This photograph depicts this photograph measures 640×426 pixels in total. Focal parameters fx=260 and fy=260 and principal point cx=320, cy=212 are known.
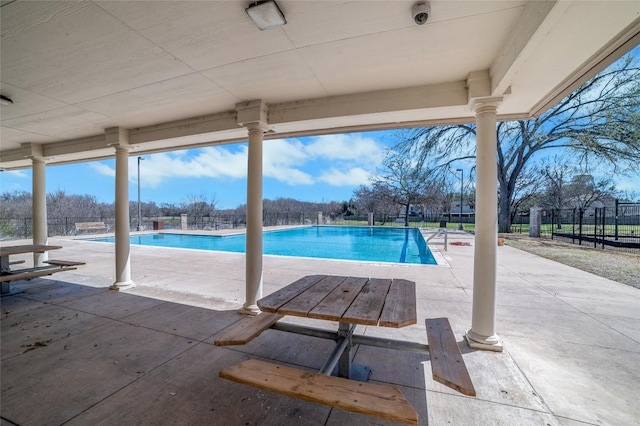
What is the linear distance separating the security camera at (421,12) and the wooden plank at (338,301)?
2.07 metres

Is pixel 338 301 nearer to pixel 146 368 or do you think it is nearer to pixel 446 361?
pixel 446 361

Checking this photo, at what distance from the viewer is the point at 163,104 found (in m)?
3.46

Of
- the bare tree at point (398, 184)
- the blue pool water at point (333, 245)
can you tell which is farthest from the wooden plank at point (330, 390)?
the bare tree at point (398, 184)

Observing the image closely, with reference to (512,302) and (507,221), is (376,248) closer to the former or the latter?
(512,302)

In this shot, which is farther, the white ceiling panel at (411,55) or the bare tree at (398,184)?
the bare tree at (398,184)

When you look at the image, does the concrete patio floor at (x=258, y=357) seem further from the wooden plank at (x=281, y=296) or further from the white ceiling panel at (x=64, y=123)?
the white ceiling panel at (x=64, y=123)

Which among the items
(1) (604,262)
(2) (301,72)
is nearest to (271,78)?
(2) (301,72)

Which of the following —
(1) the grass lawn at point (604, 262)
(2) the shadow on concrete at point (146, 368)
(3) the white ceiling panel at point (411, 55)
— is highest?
(3) the white ceiling panel at point (411, 55)

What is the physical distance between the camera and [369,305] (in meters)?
1.95

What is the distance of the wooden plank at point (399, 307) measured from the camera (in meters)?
1.66

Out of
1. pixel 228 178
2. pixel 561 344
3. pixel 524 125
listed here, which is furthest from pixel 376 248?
pixel 228 178

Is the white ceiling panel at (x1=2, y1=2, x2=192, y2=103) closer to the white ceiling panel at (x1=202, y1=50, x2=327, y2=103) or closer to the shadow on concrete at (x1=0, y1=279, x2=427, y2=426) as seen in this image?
the white ceiling panel at (x1=202, y1=50, x2=327, y2=103)

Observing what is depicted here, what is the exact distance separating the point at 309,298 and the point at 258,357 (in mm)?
928

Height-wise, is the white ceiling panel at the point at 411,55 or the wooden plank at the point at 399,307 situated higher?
the white ceiling panel at the point at 411,55
